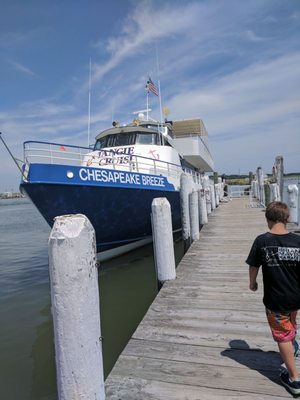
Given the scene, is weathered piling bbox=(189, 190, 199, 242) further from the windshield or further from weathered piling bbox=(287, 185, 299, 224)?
the windshield

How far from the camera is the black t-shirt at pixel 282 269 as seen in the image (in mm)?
2357

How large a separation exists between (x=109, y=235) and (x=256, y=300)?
5432 millimetres

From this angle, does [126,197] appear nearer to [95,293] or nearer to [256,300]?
[256,300]

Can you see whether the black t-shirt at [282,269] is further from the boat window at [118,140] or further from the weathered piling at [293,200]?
the boat window at [118,140]

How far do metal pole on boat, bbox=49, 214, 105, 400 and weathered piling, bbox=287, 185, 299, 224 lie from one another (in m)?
7.11

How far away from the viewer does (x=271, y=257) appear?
2398 millimetres

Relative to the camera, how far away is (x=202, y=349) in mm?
3045

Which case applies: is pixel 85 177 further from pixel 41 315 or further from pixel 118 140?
pixel 118 140

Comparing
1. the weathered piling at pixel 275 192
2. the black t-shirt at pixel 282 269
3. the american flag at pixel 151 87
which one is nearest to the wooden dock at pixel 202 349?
the black t-shirt at pixel 282 269

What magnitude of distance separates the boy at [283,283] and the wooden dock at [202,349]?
0.29m

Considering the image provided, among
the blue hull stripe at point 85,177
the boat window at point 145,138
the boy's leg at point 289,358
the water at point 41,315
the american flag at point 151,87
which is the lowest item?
the water at point 41,315

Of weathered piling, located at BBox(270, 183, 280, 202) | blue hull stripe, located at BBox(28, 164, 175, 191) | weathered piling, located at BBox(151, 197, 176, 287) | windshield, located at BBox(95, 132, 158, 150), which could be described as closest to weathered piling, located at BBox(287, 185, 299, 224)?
weathered piling, located at BBox(270, 183, 280, 202)

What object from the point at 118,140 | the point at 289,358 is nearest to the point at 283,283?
the point at 289,358

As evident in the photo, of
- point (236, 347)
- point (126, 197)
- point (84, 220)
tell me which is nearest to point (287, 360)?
point (236, 347)
